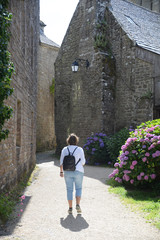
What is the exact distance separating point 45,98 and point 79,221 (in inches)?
680

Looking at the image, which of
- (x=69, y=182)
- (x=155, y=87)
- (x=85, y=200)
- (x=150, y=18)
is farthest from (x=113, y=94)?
(x=69, y=182)

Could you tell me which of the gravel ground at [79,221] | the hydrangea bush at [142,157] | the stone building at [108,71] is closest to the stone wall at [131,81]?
the stone building at [108,71]

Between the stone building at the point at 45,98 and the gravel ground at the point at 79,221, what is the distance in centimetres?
1391

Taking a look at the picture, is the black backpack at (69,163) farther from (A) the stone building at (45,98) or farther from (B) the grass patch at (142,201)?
(A) the stone building at (45,98)

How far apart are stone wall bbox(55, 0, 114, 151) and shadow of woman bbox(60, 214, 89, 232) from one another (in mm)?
8943

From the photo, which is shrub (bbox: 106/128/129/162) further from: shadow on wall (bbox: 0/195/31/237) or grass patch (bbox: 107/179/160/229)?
shadow on wall (bbox: 0/195/31/237)

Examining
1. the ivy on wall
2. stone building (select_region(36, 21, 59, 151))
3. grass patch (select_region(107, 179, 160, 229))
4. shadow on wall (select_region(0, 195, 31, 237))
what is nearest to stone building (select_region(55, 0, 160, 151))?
stone building (select_region(36, 21, 59, 151))

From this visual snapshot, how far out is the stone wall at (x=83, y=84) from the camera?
44.1ft

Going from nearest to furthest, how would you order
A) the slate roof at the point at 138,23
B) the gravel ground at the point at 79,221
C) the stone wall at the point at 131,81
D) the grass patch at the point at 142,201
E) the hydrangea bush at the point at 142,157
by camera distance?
the gravel ground at the point at 79,221 < the grass patch at the point at 142,201 < the hydrangea bush at the point at 142,157 < the stone wall at the point at 131,81 < the slate roof at the point at 138,23

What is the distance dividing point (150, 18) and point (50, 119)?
33.5 feet

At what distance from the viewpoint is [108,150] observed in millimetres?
11930

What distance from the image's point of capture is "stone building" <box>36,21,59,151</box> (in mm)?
20281

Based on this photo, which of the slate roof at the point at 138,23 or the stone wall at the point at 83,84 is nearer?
the slate roof at the point at 138,23

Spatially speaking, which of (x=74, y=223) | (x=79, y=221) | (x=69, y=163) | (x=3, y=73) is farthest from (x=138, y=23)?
(x=74, y=223)
